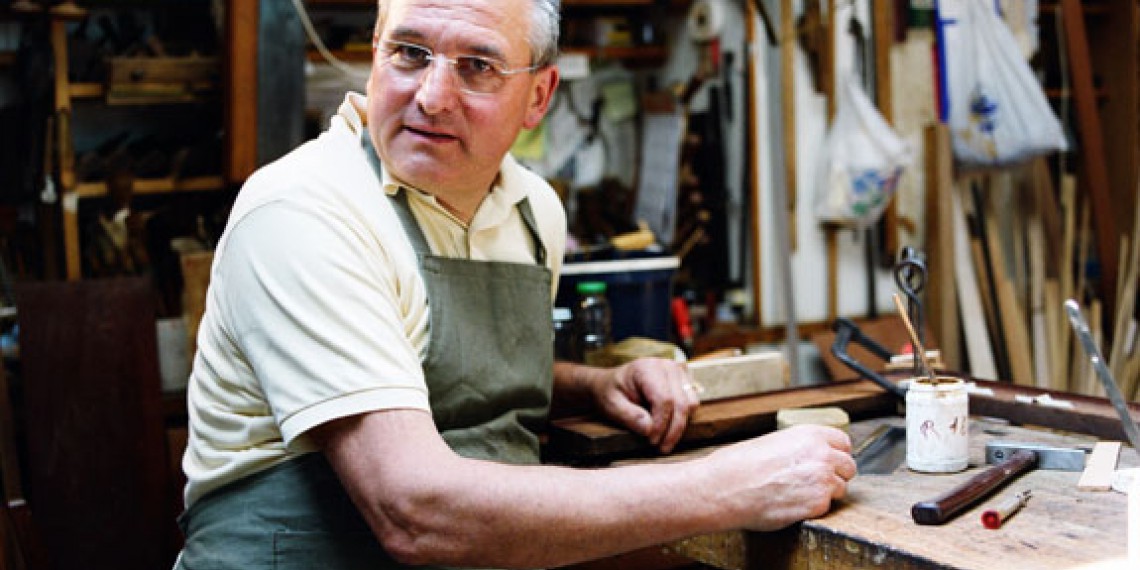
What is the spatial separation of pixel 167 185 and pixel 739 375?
2.32 metres

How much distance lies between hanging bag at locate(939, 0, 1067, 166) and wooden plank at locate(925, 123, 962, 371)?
180 mm

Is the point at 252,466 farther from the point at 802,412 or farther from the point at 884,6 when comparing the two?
the point at 884,6

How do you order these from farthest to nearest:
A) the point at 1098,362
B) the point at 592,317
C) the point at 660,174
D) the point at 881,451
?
the point at 660,174, the point at 592,317, the point at 881,451, the point at 1098,362

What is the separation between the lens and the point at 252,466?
1.77m

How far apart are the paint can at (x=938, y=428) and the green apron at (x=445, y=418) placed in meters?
0.64

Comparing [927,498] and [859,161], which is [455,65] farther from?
[859,161]

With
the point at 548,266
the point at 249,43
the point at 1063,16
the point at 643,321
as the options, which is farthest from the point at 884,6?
the point at 548,266

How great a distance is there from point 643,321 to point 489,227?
131 cm

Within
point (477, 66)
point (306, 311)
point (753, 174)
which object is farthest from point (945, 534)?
point (753, 174)

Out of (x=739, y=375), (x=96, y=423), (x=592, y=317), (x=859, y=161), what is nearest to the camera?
(x=739, y=375)

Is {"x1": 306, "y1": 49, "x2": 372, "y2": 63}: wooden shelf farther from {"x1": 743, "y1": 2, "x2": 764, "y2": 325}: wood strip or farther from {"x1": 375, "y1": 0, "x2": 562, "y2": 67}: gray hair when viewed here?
{"x1": 375, "y1": 0, "x2": 562, "y2": 67}: gray hair

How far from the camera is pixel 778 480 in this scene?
164 centimetres

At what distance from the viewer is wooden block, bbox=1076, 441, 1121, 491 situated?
1.72 metres

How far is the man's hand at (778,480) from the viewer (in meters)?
1.62
